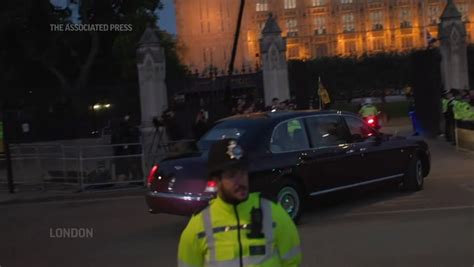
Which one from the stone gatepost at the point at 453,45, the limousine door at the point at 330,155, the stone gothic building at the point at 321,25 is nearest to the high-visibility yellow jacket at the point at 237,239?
the limousine door at the point at 330,155

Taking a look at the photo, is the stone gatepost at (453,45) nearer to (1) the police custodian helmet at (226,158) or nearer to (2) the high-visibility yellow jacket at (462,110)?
(2) the high-visibility yellow jacket at (462,110)

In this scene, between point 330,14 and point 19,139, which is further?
point 330,14

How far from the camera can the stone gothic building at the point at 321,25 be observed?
102125mm

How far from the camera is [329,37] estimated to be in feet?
354

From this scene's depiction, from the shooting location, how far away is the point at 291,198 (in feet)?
A: 31.6

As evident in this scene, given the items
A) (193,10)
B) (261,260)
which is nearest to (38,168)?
(261,260)

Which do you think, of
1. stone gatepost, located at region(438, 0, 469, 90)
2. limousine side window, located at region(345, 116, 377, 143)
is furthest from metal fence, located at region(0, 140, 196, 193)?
stone gatepost, located at region(438, 0, 469, 90)

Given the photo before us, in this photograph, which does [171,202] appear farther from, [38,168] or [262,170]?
[38,168]

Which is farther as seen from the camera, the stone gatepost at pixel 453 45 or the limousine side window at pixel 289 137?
the stone gatepost at pixel 453 45

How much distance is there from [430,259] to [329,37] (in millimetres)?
102364

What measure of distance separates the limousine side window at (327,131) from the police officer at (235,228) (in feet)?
22.8

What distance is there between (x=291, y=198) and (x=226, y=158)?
645 centimetres

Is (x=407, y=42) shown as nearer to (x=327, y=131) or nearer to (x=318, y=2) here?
(x=318, y=2)

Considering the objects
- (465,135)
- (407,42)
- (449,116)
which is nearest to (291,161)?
(465,135)
